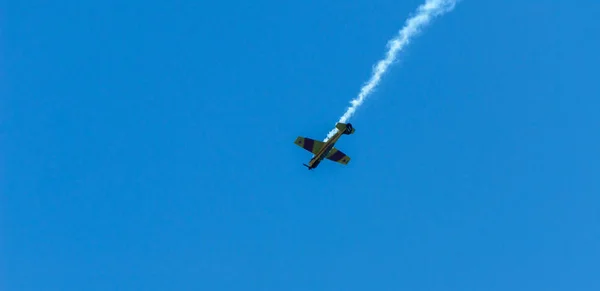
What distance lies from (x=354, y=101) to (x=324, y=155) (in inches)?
278

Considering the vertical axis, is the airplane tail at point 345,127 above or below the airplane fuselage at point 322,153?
above

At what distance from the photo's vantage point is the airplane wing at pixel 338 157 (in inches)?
3344

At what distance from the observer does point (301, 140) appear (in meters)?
82.9

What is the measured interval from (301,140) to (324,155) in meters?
3.29

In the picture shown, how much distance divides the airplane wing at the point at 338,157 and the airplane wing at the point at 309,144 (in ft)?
7.04

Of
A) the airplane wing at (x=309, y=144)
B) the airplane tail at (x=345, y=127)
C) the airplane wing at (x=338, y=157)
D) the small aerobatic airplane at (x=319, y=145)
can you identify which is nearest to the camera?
the airplane tail at (x=345, y=127)

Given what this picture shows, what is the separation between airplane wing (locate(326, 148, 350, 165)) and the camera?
279ft

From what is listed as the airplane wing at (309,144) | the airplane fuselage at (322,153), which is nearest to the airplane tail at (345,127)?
the airplane fuselage at (322,153)

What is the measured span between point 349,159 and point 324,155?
3593mm

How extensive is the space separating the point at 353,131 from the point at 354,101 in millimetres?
3949

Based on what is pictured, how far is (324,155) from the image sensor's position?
83.9 meters

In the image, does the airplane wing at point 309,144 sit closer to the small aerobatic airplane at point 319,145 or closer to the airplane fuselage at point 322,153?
the small aerobatic airplane at point 319,145

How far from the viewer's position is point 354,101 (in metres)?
84.0

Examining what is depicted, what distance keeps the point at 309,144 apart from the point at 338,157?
4492mm
